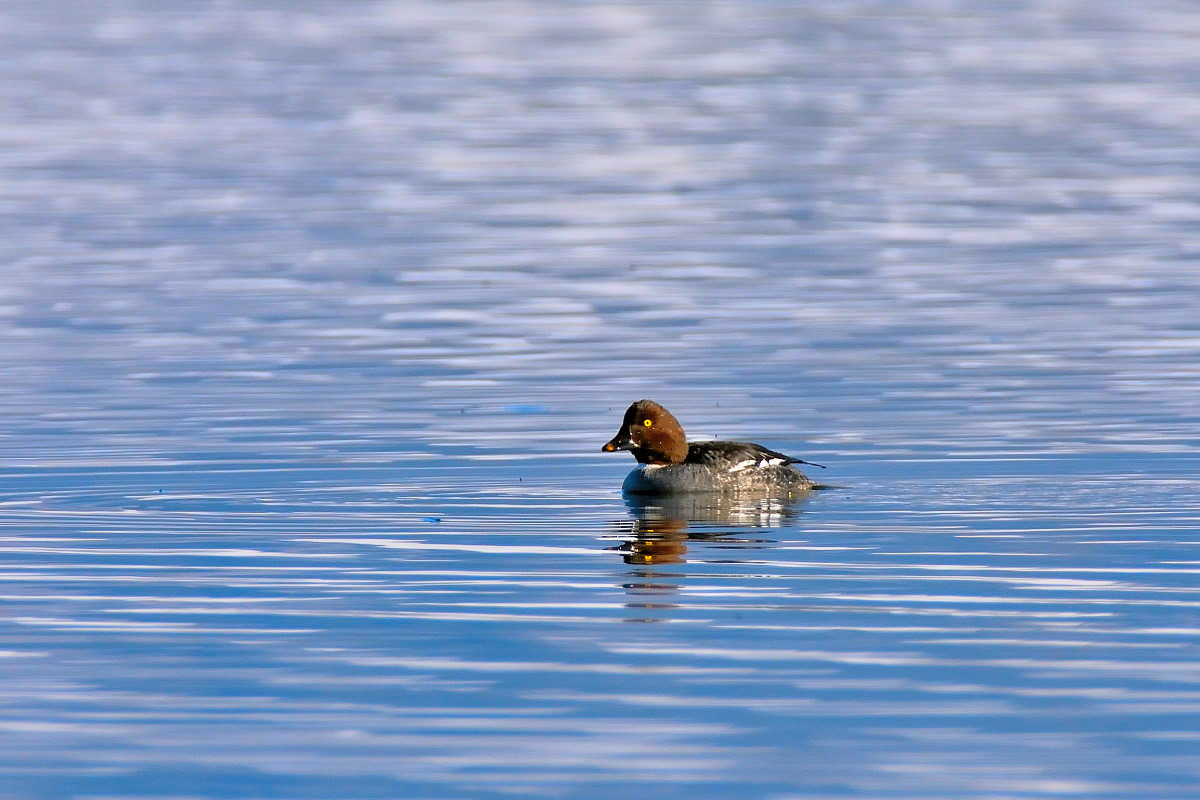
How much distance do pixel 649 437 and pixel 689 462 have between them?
35cm

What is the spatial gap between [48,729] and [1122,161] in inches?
1071

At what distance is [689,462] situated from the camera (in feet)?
50.1

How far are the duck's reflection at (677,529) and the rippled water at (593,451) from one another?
6 cm

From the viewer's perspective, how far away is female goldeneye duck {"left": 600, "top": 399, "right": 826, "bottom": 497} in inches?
583

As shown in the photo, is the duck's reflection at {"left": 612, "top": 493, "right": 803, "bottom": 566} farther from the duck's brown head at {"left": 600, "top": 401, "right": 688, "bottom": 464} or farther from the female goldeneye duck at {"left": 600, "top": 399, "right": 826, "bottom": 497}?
the duck's brown head at {"left": 600, "top": 401, "right": 688, "bottom": 464}

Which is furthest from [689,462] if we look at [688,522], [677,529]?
[677,529]

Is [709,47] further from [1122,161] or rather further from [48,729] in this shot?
[48,729]

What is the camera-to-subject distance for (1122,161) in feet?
111

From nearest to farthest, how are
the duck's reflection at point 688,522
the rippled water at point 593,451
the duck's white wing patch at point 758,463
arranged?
the rippled water at point 593,451
the duck's reflection at point 688,522
the duck's white wing patch at point 758,463

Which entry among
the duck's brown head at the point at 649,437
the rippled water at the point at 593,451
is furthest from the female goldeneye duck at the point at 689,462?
the rippled water at the point at 593,451

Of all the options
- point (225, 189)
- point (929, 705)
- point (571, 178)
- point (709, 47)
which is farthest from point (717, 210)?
point (709, 47)

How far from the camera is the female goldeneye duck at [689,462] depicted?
48.5ft

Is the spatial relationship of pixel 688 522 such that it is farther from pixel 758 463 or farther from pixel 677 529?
pixel 758 463

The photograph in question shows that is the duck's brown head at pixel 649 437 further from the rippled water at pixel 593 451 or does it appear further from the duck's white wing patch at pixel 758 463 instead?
the duck's white wing patch at pixel 758 463
